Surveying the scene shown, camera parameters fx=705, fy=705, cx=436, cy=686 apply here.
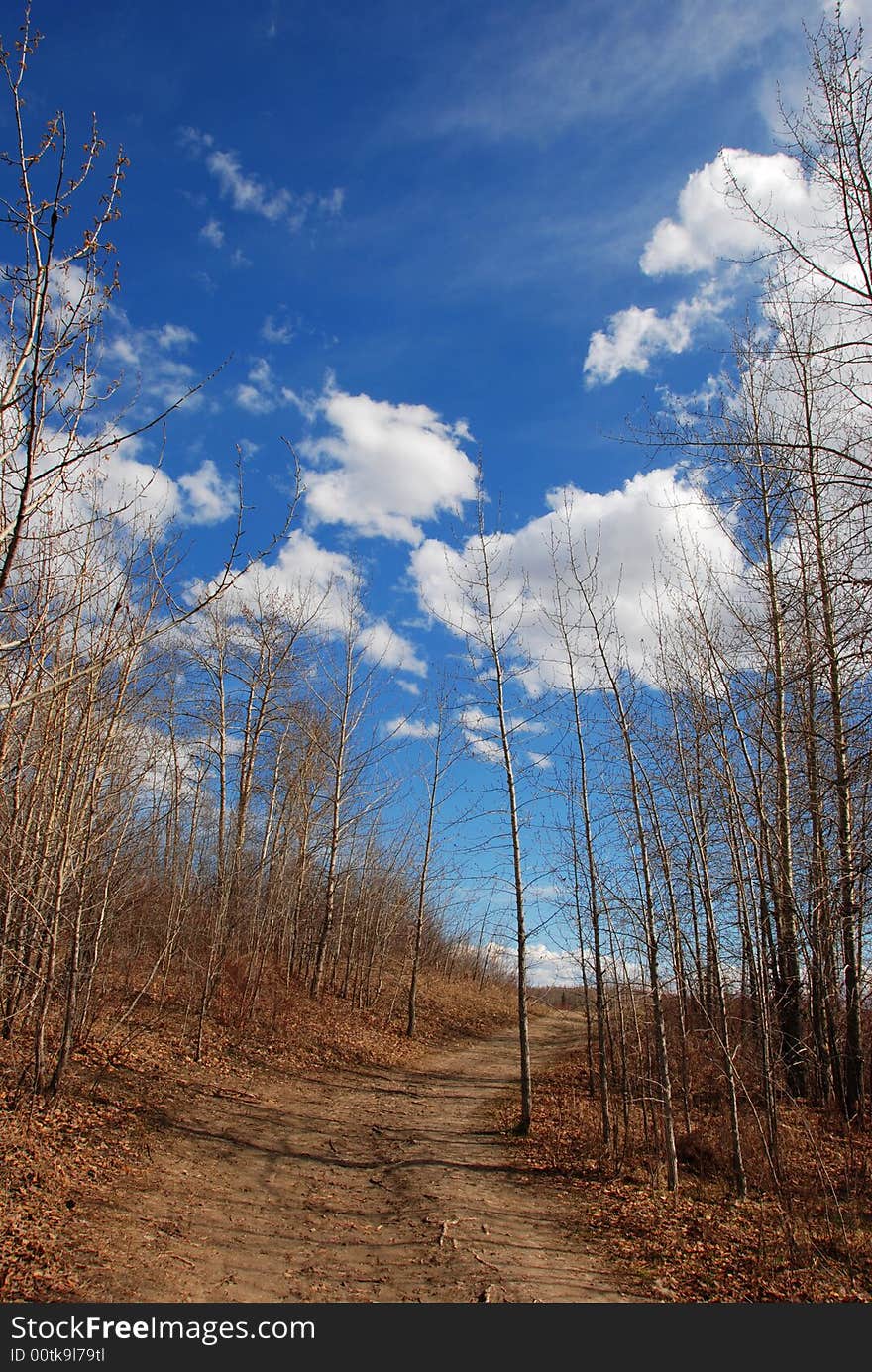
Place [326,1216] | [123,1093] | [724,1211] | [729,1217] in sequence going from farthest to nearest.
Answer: [123,1093] < [724,1211] < [729,1217] < [326,1216]

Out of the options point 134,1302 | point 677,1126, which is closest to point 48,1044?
point 134,1302

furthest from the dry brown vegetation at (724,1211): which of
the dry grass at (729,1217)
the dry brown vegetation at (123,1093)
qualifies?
the dry brown vegetation at (123,1093)

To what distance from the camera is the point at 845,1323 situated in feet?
15.9

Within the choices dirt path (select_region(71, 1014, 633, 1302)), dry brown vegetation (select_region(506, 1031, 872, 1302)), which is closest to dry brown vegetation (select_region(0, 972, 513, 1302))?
dirt path (select_region(71, 1014, 633, 1302))

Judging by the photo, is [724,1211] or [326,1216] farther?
[724,1211]

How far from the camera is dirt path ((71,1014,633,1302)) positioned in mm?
5098

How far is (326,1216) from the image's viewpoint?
654cm

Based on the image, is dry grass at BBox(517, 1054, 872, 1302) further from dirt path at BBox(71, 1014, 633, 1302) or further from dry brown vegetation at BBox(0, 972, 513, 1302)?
dry brown vegetation at BBox(0, 972, 513, 1302)

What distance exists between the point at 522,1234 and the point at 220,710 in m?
15.5

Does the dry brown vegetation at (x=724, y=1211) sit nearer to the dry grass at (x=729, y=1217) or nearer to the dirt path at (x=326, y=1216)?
the dry grass at (x=729, y=1217)

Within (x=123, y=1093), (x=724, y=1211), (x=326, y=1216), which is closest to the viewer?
(x=326, y=1216)

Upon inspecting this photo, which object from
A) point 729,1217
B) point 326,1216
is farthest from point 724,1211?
point 326,1216

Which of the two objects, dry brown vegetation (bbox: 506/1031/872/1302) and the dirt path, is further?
dry brown vegetation (bbox: 506/1031/872/1302)

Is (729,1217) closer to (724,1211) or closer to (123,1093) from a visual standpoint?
(724,1211)
